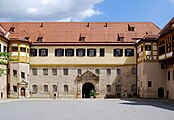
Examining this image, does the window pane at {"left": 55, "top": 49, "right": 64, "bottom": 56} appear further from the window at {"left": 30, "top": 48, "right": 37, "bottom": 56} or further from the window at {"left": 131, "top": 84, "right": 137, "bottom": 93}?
the window at {"left": 131, "top": 84, "right": 137, "bottom": 93}

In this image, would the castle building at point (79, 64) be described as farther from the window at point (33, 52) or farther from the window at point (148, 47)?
the window at point (148, 47)

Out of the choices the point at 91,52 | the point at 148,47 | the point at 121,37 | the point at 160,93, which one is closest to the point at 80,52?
the point at 91,52

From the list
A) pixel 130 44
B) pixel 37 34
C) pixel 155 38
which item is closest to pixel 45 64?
pixel 37 34

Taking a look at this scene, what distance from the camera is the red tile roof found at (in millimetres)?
54625

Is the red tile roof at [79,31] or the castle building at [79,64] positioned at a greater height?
the red tile roof at [79,31]

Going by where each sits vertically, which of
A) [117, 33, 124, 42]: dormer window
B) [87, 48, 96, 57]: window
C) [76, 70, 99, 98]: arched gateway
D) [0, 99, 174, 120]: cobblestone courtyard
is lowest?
[0, 99, 174, 120]: cobblestone courtyard

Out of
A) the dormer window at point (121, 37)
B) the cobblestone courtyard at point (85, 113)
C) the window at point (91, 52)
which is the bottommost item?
the cobblestone courtyard at point (85, 113)

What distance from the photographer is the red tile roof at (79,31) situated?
54.6 metres

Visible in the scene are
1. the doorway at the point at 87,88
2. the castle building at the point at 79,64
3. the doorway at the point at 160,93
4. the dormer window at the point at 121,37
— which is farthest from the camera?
the doorway at the point at 87,88

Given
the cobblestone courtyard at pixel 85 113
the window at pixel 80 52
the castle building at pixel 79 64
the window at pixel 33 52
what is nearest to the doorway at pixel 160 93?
the castle building at pixel 79 64

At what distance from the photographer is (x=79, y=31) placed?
185 ft

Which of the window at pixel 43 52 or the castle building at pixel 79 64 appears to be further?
the window at pixel 43 52

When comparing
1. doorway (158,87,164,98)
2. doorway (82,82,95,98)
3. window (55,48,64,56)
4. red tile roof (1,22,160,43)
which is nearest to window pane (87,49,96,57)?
red tile roof (1,22,160,43)

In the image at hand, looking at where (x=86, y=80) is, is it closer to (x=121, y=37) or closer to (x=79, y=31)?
(x=79, y=31)
